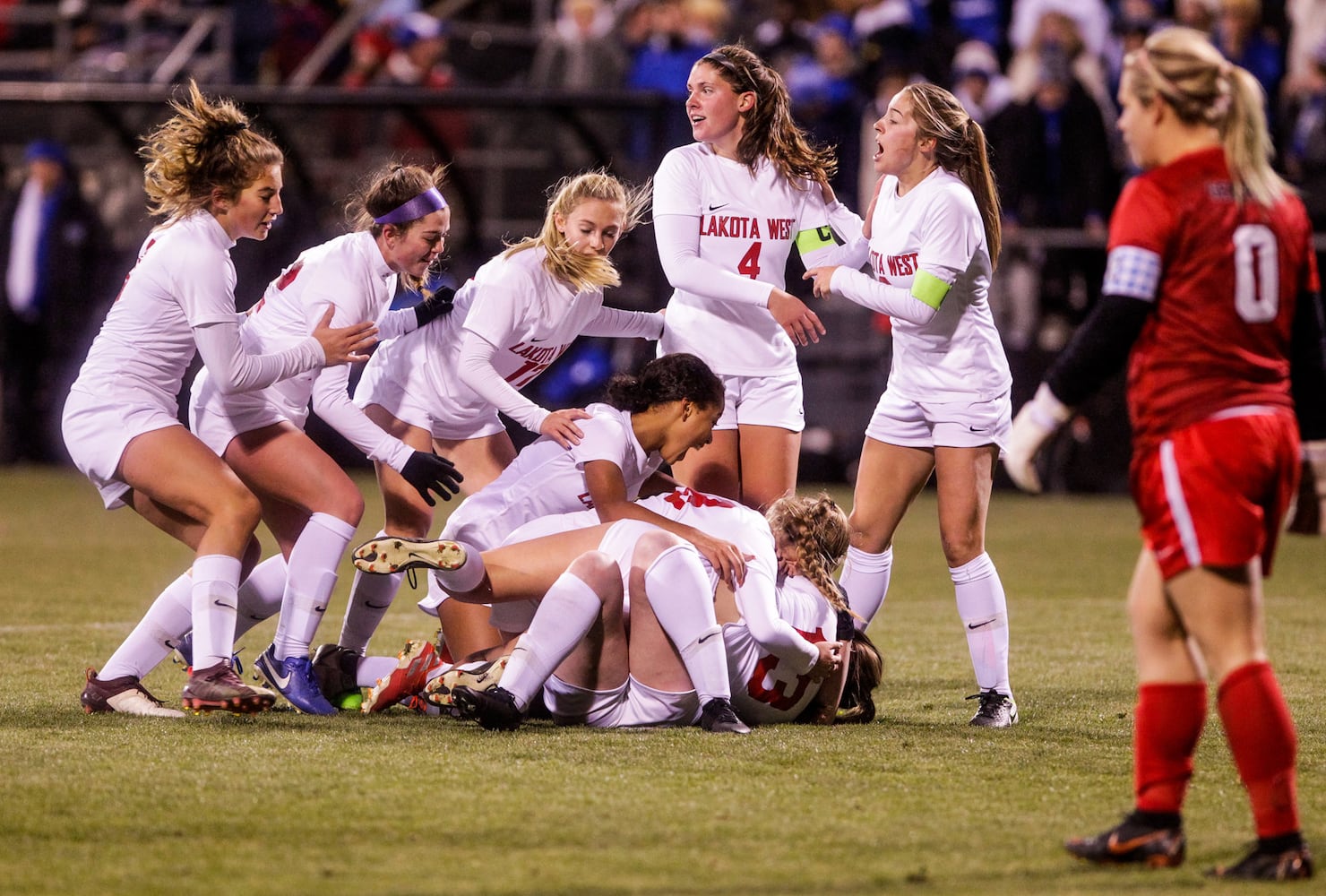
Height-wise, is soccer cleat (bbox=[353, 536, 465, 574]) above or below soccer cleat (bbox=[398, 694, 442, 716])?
above

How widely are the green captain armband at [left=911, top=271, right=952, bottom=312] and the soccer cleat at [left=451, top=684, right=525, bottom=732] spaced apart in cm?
180

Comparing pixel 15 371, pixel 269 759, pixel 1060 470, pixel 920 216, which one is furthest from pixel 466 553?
pixel 15 371

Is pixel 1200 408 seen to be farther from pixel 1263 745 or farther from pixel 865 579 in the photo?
pixel 865 579

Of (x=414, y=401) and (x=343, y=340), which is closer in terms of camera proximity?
(x=343, y=340)

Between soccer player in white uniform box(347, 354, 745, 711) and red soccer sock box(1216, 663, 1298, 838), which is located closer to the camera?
red soccer sock box(1216, 663, 1298, 838)

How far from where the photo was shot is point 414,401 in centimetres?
644

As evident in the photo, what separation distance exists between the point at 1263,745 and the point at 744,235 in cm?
317

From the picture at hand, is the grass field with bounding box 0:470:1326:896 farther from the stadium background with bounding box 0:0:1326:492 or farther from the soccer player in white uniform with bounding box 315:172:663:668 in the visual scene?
the stadium background with bounding box 0:0:1326:492

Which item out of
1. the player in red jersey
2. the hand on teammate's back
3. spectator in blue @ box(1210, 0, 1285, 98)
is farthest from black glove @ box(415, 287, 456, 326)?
spectator in blue @ box(1210, 0, 1285, 98)

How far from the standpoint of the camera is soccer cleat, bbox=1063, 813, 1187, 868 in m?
3.75

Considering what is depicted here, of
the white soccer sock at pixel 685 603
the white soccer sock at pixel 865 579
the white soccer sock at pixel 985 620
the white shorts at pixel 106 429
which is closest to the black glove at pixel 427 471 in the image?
the white shorts at pixel 106 429

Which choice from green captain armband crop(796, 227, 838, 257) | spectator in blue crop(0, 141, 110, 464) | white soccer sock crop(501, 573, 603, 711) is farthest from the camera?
spectator in blue crop(0, 141, 110, 464)

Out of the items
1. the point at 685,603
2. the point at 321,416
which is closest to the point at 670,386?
the point at 685,603

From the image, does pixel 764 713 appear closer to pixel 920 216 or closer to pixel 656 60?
pixel 920 216
